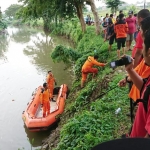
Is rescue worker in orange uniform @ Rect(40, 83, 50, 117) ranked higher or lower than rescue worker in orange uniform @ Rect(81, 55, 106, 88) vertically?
lower

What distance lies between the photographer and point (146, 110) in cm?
187

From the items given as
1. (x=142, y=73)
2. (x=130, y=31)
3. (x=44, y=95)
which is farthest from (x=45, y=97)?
(x=142, y=73)

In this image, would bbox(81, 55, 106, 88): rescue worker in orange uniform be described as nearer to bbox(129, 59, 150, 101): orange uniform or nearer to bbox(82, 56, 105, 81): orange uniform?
bbox(82, 56, 105, 81): orange uniform

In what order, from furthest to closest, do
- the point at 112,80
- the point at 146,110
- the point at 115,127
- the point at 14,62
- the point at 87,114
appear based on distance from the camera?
the point at 14,62
the point at 112,80
the point at 87,114
the point at 115,127
the point at 146,110

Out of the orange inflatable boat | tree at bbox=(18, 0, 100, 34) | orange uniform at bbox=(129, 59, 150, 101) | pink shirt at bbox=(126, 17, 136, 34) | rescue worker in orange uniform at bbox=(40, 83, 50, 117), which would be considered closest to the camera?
orange uniform at bbox=(129, 59, 150, 101)

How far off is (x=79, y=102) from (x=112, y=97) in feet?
5.35

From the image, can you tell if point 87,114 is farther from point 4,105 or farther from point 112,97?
point 4,105

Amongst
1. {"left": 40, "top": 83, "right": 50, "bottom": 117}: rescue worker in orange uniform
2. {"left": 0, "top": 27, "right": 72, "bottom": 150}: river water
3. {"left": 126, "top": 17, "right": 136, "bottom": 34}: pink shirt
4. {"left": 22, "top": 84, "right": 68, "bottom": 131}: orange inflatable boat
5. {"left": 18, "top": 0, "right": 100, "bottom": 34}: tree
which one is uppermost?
{"left": 18, "top": 0, "right": 100, "bottom": 34}: tree

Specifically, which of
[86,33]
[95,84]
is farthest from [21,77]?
[95,84]

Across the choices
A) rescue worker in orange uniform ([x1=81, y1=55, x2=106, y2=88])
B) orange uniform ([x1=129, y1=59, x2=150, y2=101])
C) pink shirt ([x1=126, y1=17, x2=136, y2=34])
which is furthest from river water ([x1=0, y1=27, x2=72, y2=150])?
orange uniform ([x1=129, y1=59, x2=150, y2=101])

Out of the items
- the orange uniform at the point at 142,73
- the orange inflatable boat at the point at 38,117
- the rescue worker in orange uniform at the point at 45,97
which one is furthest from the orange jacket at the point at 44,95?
the orange uniform at the point at 142,73

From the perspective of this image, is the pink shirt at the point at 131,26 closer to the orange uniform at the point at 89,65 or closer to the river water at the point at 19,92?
the orange uniform at the point at 89,65

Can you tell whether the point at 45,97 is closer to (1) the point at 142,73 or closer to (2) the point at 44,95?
(2) the point at 44,95

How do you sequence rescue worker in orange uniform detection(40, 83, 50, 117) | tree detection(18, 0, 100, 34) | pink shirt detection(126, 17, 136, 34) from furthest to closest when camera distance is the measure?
tree detection(18, 0, 100, 34), pink shirt detection(126, 17, 136, 34), rescue worker in orange uniform detection(40, 83, 50, 117)
